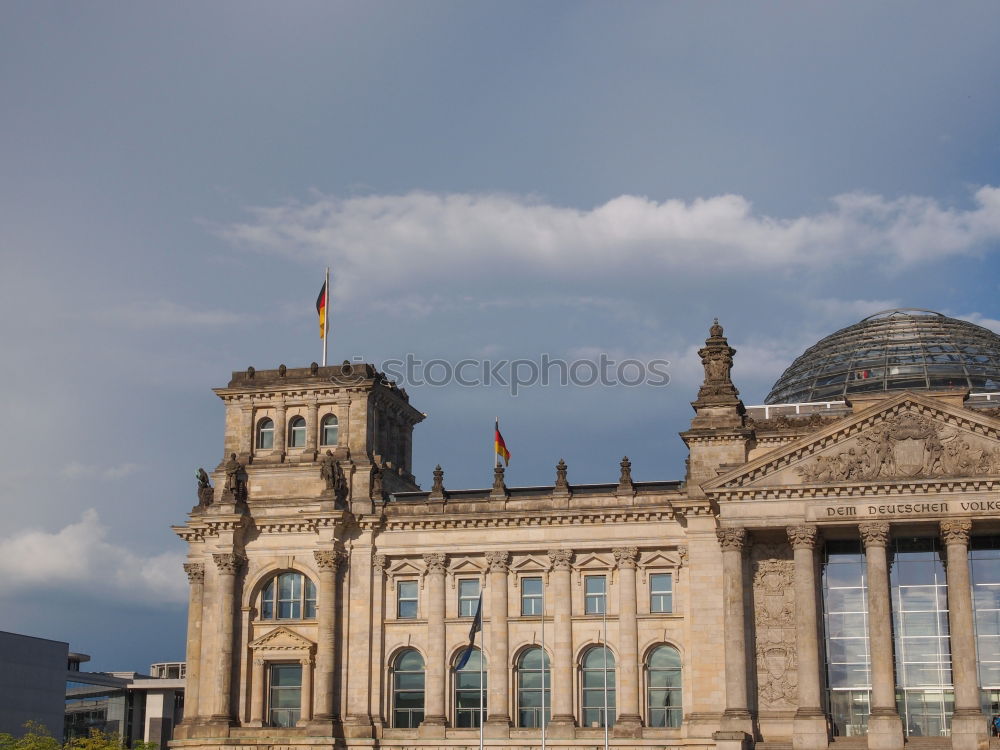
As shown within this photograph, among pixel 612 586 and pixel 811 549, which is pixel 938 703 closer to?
pixel 811 549

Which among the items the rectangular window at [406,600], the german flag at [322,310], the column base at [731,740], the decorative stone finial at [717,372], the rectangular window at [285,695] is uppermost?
the german flag at [322,310]

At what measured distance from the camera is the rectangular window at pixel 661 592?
70.0m

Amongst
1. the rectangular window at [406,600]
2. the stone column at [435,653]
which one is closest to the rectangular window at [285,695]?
the rectangular window at [406,600]

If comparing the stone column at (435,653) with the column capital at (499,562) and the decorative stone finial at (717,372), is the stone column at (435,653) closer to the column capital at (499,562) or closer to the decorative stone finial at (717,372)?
the column capital at (499,562)

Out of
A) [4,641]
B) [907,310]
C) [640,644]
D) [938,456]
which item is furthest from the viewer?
[4,641]

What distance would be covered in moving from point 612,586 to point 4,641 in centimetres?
6380

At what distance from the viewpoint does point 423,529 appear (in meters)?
73.4

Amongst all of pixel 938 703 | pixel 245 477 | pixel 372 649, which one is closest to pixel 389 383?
pixel 245 477

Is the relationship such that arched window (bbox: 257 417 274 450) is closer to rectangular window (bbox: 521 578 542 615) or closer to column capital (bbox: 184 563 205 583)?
column capital (bbox: 184 563 205 583)

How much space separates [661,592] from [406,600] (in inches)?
528

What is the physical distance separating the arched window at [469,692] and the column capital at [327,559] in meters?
8.29

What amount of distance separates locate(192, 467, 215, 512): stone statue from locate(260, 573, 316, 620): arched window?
5.77 m

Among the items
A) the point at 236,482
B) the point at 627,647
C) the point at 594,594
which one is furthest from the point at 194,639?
the point at 627,647

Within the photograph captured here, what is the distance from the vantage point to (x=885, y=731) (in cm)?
6181
